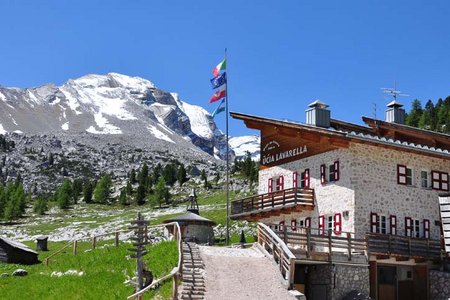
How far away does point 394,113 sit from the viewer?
48.4m

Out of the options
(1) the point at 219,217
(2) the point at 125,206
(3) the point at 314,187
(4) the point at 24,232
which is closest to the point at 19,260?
(3) the point at 314,187

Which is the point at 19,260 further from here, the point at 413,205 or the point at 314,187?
the point at 413,205

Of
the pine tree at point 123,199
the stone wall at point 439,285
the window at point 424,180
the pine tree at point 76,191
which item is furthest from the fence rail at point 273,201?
the pine tree at point 76,191

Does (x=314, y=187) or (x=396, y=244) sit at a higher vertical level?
(x=314, y=187)

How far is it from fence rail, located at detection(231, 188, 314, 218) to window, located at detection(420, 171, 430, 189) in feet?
20.8

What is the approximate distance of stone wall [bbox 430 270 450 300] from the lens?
36750mm

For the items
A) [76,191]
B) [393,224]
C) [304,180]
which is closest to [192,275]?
[393,224]

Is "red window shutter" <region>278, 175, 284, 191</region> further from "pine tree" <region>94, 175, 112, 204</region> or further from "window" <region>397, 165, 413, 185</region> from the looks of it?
"pine tree" <region>94, 175, 112, 204</region>

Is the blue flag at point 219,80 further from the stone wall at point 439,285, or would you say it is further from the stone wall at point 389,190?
the stone wall at point 439,285

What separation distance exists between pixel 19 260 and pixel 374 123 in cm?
2656

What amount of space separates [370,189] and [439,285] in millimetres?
6093

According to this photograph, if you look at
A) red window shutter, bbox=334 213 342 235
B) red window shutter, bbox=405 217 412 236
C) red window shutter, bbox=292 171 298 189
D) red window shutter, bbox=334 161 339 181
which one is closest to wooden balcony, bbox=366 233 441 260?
red window shutter, bbox=405 217 412 236

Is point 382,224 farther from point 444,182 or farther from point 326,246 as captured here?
point 326,246

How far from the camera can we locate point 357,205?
124ft
